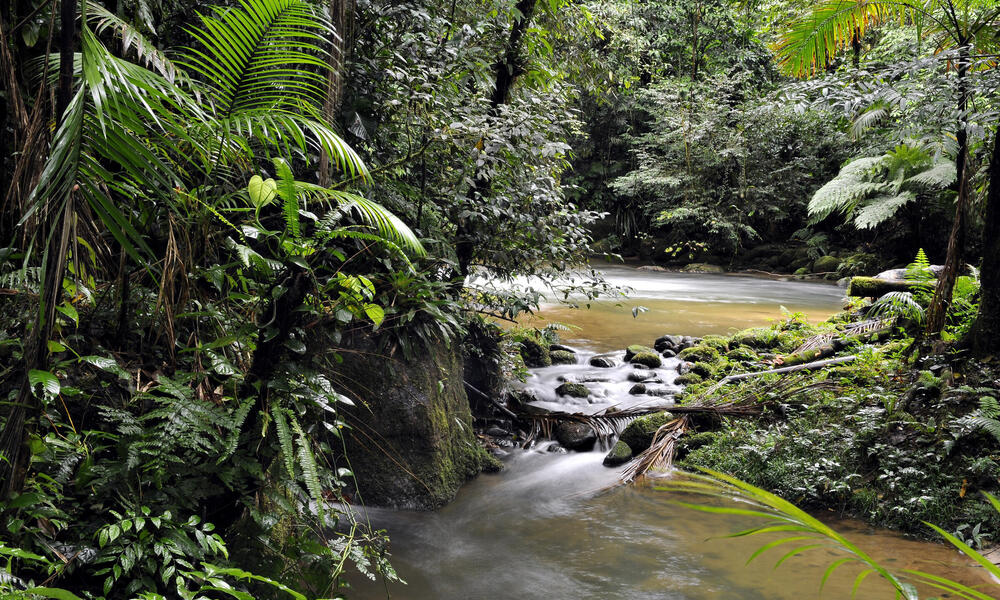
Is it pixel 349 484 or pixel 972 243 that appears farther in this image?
pixel 972 243

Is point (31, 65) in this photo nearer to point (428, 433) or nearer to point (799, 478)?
point (428, 433)

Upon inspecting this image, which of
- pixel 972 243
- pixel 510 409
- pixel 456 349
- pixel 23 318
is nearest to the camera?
pixel 23 318

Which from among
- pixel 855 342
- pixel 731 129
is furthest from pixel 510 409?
pixel 731 129

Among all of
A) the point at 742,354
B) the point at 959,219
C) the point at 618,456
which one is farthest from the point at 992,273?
the point at 742,354

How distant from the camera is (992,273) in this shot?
3973 mm

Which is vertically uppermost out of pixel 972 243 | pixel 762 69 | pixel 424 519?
pixel 762 69

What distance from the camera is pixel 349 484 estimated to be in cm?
389

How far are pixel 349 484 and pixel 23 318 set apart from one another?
219cm

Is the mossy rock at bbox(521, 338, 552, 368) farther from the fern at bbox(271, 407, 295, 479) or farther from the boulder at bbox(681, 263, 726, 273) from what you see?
the boulder at bbox(681, 263, 726, 273)

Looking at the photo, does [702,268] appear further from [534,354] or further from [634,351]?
[534,354]

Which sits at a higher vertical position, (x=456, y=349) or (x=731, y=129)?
(x=731, y=129)

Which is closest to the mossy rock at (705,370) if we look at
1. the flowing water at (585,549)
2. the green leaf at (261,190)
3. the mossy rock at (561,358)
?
the mossy rock at (561,358)

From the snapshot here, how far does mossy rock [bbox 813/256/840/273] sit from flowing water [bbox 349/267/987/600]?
14965mm

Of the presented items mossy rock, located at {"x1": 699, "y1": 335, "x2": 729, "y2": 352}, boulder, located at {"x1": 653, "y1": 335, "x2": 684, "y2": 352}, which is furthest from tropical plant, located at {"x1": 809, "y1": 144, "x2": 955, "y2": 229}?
mossy rock, located at {"x1": 699, "y1": 335, "x2": 729, "y2": 352}
